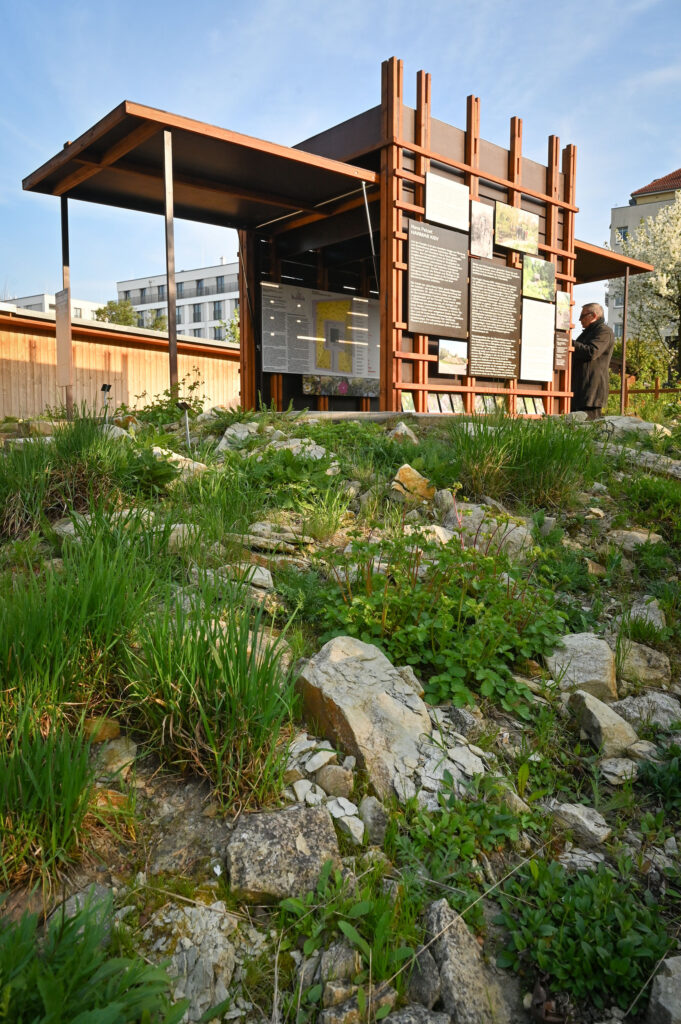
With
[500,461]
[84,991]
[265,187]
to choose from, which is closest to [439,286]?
[265,187]

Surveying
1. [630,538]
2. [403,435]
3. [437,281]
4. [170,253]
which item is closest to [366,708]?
[630,538]

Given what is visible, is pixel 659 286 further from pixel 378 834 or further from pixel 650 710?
pixel 378 834

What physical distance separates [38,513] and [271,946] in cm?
270

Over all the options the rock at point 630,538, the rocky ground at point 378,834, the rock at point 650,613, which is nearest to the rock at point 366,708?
the rocky ground at point 378,834

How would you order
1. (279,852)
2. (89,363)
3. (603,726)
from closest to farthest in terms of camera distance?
1. (279,852)
2. (603,726)
3. (89,363)

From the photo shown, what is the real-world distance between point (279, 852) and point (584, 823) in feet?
3.45

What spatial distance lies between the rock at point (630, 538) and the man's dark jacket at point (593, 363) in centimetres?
749

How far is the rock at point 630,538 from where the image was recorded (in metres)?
4.38

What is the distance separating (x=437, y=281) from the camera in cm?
1007

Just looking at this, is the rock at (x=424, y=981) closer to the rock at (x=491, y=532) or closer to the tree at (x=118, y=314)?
the rock at (x=491, y=532)

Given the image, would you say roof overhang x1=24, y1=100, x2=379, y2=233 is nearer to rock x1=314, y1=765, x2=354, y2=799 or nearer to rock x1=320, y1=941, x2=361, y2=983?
rock x1=314, y1=765, x2=354, y2=799

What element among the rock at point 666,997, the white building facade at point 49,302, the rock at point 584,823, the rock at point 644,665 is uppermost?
the white building facade at point 49,302

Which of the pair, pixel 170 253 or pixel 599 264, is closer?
pixel 170 253

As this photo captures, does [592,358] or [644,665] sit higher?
[592,358]
